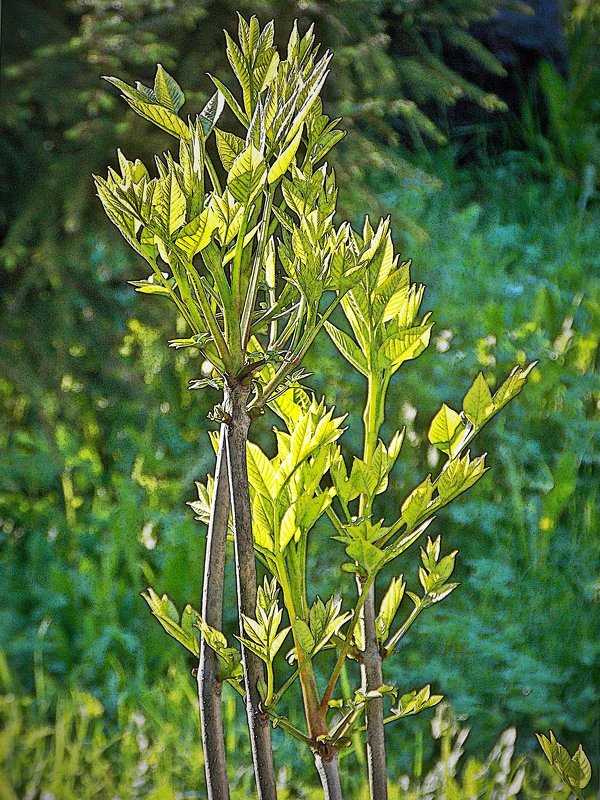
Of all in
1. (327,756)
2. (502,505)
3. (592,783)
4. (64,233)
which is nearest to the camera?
(327,756)

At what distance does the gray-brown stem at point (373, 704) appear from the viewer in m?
0.32

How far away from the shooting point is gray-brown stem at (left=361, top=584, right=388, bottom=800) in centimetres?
32

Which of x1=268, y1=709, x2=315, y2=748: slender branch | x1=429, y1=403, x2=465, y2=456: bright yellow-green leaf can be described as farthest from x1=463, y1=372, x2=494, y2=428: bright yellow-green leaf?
x1=268, y1=709, x2=315, y2=748: slender branch

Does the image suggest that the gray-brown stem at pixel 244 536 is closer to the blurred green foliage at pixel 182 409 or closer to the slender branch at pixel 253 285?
the slender branch at pixel 253 285

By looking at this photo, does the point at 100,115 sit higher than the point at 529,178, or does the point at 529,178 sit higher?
the point at 100,115

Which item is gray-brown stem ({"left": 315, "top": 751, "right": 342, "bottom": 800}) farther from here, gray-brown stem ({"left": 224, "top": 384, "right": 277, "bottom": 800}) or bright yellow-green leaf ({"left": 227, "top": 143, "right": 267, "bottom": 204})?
bright yellow-green leaf ({"left": 227, "top": 143, "right": 267, "bottom": 204})

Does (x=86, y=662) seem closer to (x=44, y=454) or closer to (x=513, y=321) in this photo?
(x=44, y=454)

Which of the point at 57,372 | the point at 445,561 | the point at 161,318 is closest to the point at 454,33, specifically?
the point at 161,318

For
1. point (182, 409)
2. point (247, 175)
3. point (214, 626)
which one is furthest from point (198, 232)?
point (182, 409)

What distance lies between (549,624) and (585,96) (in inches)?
20.1

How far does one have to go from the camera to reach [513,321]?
0.89 metres

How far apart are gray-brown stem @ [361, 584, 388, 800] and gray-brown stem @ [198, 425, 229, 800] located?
2.2 inches

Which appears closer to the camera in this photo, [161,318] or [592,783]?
[592,783]

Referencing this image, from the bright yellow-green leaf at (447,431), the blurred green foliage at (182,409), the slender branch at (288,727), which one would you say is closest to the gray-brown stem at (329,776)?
the slender branch at (288,727)
